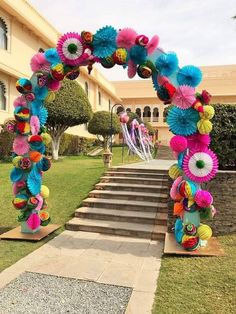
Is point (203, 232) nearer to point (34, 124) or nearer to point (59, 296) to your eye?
point (59, 296)

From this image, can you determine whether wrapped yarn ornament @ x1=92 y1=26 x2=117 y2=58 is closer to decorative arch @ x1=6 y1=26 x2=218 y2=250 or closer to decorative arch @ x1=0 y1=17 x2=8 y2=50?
decorative arch @ x1=6 y1=26 x2=218 y2=250

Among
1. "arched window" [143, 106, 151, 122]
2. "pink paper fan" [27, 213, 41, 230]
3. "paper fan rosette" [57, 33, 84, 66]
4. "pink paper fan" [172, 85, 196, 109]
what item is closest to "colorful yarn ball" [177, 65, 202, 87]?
"pink paper fan" [172, 85, 196, 109]

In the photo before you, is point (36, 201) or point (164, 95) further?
point (36, 201)

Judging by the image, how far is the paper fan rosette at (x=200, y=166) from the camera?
18.2 ft

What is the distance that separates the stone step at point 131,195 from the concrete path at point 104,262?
5.56 ft

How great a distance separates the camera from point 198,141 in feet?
18.6

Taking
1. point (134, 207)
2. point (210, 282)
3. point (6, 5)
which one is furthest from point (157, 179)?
point (6, 5)

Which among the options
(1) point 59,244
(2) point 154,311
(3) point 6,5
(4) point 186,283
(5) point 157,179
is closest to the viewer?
(2) point 154,311

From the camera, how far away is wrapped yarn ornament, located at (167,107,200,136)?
555 cm

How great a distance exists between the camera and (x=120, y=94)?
45625mm

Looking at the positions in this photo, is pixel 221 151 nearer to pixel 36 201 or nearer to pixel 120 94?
pixel 36 201

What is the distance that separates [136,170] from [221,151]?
10.5 ft

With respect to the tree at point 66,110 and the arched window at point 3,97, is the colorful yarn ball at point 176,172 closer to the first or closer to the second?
the tree at point 66,110

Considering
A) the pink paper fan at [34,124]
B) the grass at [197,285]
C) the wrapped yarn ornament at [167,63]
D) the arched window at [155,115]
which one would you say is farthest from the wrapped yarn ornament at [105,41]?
the arched window at [155,115]
